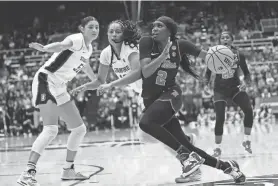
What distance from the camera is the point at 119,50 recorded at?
4781 mm

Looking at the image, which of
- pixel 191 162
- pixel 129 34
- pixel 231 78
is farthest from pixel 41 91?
pixel 231 78

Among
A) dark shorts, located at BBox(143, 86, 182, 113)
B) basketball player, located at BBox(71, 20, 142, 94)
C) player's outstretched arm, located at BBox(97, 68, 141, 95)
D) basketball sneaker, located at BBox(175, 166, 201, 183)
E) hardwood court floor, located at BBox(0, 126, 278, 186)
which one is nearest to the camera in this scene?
player's outstretched arm, located at BBox(97, 68, 141, 95)

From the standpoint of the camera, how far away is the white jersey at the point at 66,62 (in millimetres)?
4809

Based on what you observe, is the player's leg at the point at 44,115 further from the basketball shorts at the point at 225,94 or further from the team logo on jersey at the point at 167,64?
the basketball shorts at the point at 225,94

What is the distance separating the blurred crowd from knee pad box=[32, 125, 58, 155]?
18.9 feet

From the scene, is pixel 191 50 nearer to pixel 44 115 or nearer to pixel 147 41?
pixel 147 41

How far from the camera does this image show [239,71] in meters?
6.56

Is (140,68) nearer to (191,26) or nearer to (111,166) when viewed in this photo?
(111,166)

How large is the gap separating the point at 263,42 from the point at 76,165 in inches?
560

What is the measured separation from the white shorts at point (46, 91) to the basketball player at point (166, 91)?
35.0 inches

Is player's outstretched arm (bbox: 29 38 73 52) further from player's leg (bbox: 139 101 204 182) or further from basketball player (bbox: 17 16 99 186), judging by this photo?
player's leg (bbox: 139 101 204 182)

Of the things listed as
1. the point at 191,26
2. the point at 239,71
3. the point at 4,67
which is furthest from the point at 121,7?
the point at 239,71

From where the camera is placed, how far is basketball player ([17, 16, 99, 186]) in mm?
4652

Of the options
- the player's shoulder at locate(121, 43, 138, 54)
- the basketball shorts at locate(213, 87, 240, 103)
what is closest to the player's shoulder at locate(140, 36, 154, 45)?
the player's shoulder at locate(121, 43, 138, 54)
